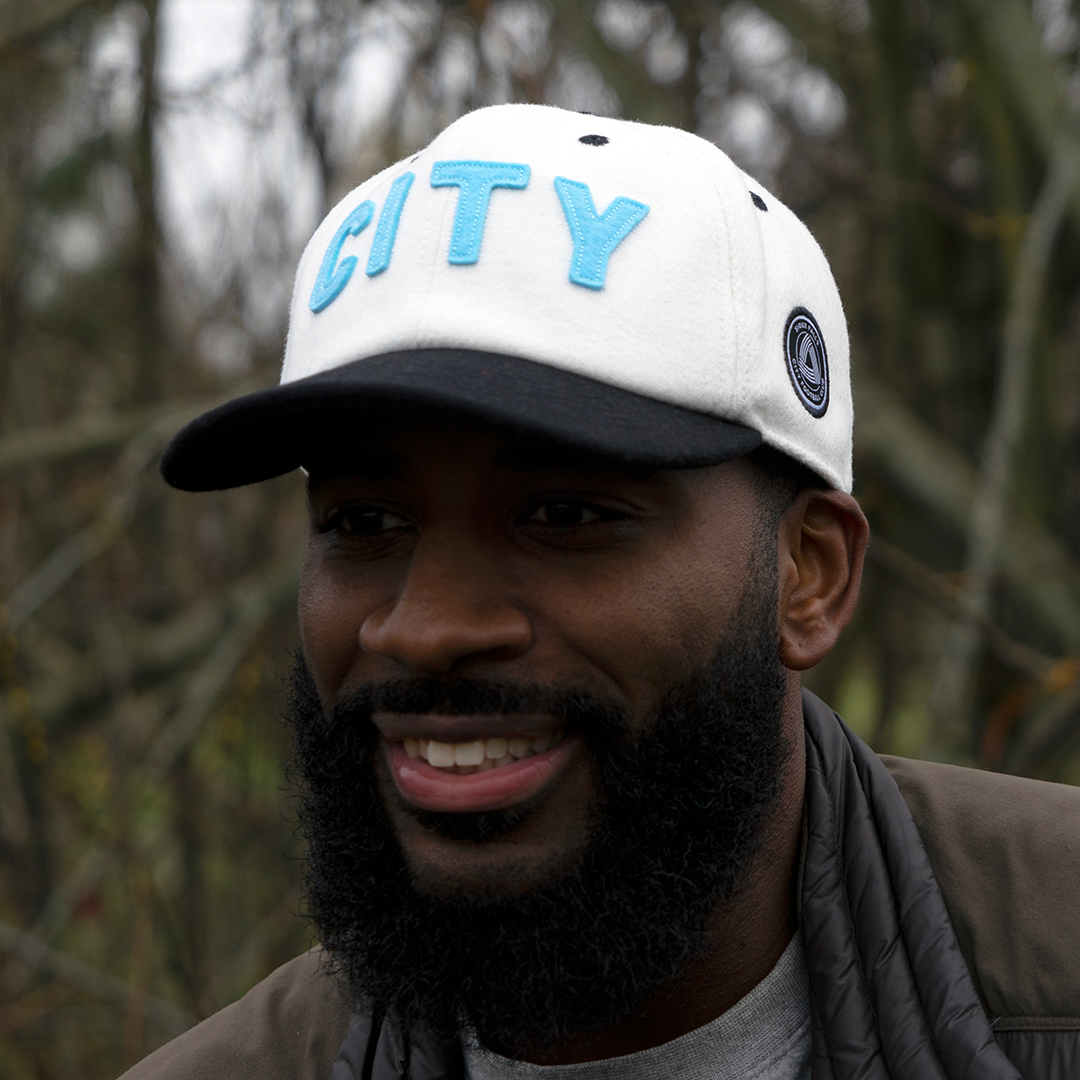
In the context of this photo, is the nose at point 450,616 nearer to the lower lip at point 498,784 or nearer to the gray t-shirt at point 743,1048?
the lower lip at point 498,784

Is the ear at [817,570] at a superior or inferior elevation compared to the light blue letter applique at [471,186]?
inferior

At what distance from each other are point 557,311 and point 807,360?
0.43 meters

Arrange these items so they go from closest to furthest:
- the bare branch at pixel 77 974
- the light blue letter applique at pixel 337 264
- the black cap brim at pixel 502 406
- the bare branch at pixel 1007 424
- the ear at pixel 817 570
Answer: the black cap brim at pixel 502 406, the light blue letter applique at pixel 337 264, the ear at pixel 817 570, the bare branch at pixel 1007 424, the bare branch at pixel 77 974

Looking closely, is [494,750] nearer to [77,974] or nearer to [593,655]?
[593,655]

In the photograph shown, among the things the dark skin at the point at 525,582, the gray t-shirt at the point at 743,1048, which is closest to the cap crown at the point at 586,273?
the dark skin at the point at 525,582

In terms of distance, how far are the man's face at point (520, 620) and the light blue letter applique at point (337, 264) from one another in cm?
21

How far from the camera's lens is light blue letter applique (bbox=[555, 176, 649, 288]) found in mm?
1639

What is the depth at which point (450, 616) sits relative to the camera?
5.29 ft

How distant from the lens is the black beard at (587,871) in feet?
5.43

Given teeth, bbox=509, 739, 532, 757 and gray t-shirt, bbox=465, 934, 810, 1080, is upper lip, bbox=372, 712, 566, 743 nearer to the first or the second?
teeth, bbox=509, 739, 532, 757

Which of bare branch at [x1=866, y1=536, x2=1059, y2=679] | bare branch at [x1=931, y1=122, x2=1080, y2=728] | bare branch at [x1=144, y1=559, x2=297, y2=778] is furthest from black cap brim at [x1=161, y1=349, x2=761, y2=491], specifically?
bare branch at [x1=144, y1=559, x2=297, y2=778]

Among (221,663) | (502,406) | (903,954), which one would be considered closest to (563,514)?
(502,406)

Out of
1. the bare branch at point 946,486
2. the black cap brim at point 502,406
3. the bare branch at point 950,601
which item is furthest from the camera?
the bare branch at point 946,486

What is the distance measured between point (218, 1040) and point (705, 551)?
3.69ft
